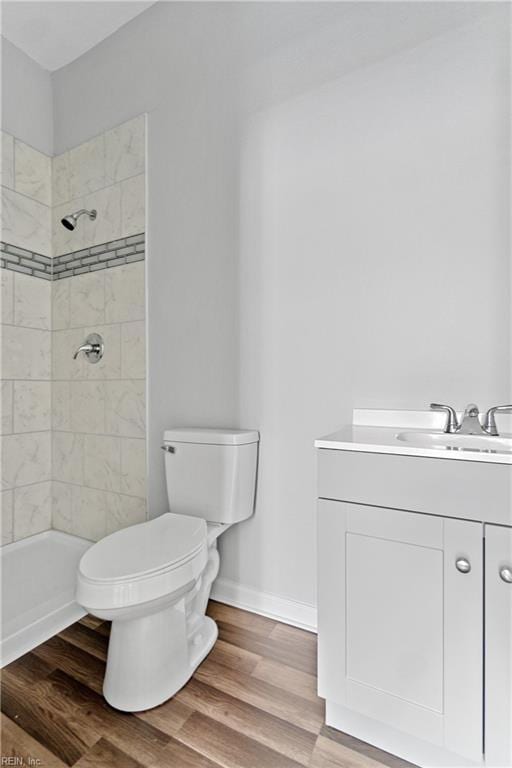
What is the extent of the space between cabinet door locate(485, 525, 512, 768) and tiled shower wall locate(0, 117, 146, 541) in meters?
Answer: 1.45

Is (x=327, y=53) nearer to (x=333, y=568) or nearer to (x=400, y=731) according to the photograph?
(x=333, y=568)

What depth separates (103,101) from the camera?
199 cm

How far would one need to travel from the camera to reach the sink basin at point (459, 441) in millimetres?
1053

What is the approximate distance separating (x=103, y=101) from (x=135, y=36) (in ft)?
1.06

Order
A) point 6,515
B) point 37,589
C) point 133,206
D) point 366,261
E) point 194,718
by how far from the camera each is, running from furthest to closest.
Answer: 1. point 6,515
2. point 133,206
3. point 37,589
4. point 366,261
5. point 194,718

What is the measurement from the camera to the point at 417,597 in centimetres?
89

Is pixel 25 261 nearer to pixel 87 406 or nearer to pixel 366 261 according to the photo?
pixel 87 406

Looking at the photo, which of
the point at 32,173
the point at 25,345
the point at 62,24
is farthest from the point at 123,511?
the point at 62,24

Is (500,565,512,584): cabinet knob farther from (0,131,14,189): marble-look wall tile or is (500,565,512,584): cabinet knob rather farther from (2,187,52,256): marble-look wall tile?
(0,131,14,189): marble-look wall tile

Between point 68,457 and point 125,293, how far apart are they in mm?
963

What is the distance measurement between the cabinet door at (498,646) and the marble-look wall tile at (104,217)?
6.33ft

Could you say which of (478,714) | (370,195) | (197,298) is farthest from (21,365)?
(478,714)

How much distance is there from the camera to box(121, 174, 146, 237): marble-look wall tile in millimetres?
1844

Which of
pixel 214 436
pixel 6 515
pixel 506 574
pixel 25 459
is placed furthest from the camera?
pixel 25 459
